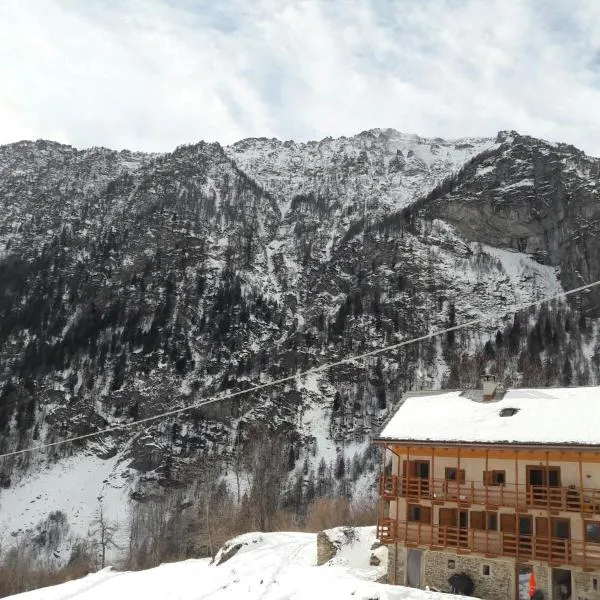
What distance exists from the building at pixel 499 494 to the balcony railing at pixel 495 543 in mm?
48

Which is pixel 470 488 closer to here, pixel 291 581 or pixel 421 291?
pixel 291 581

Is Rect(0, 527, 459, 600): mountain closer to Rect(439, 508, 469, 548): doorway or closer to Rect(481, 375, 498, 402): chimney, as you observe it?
Rect(439, 508, 469, 548): doorway

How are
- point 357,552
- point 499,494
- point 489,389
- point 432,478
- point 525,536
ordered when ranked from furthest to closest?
point 357,552 < point 489,389 < point 432,478 < point 499,494 < point 525,536

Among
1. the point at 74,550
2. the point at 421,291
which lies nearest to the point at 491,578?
the point at 74,550

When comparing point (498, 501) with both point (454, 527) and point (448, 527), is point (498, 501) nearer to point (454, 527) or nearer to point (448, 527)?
point (454, 527)

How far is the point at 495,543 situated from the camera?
28.3 meters

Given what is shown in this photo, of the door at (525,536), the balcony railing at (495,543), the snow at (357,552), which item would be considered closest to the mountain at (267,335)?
the snow at (357,552)

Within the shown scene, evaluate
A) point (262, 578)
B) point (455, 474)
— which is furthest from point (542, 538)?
point (262, 578)

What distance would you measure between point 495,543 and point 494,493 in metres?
2.36

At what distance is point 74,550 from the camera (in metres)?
93.0

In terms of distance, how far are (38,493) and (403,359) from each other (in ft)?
282

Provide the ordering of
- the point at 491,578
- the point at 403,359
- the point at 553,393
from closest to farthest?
the point at 491,578 < the point at 553,393 < the point at 403,359

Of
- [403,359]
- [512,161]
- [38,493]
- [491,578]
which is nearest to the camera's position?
[491,578]

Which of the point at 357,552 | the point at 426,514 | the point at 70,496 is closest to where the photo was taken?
the point at 426,514
